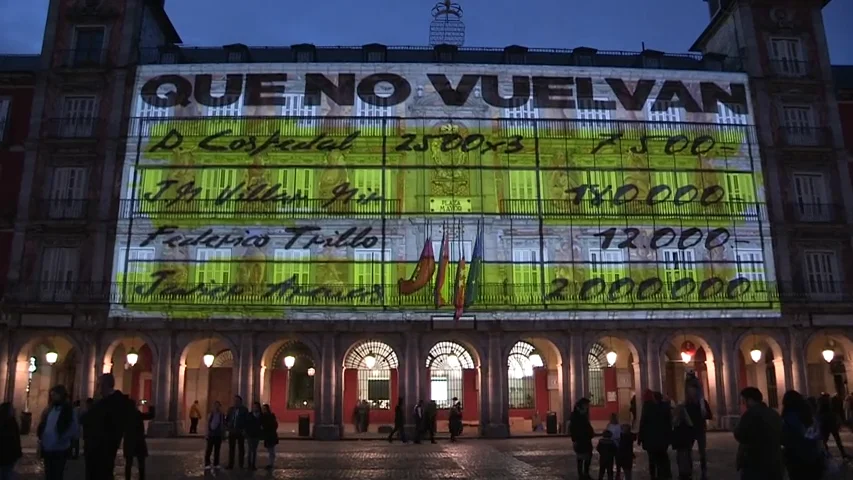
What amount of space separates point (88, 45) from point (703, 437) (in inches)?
1179

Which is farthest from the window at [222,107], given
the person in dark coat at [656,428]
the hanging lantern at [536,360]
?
the person in dark coat at [656,428]

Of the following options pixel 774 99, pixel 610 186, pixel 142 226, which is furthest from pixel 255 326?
pixel 774 99

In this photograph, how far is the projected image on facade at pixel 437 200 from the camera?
30.1 meters

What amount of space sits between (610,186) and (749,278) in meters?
6.66

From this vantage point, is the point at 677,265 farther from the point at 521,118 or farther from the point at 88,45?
the point at 88,45

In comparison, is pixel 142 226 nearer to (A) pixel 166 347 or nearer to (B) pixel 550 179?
(A) pixel 166 347

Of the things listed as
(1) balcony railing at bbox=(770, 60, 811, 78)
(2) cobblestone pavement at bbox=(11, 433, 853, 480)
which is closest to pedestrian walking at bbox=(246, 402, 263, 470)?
(2) cobblestone pavement at bbox=(11, 433, 853, 480)

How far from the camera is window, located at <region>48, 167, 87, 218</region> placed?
101 ft

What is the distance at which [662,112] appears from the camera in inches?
1284

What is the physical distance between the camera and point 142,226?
99.8 feet

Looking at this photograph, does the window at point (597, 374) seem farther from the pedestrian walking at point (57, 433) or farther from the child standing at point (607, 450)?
the pedestrian walking at point (57, 433)

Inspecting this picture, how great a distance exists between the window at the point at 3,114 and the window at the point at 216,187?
8856mm

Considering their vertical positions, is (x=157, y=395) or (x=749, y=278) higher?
(x=749, y=278)

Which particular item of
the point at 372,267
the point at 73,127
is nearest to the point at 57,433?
the point at 372,267
